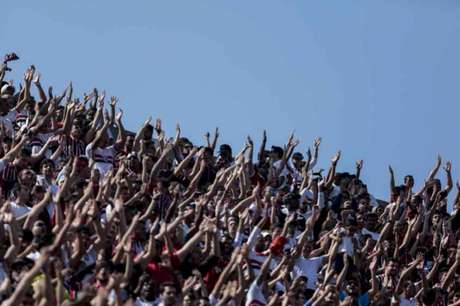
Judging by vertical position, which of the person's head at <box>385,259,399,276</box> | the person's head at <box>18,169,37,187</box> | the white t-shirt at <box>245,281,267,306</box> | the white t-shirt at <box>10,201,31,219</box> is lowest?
the white t-shirt at <box>245,281,267,306</box>

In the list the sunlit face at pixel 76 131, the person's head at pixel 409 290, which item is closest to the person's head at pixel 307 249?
the person's head at pixel 409 290

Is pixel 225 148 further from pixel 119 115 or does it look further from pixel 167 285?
pixel 167 285

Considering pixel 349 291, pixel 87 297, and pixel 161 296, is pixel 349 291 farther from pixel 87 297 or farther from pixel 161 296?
pixel 87 297

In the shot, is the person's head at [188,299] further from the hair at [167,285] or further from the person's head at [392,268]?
the person's head at [392,268]

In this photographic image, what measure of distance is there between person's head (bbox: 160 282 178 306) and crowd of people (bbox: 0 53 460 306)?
0.04ft

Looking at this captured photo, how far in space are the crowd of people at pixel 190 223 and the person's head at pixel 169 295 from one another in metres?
0.01

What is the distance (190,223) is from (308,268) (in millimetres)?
1549

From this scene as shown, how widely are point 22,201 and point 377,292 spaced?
15.3 feet

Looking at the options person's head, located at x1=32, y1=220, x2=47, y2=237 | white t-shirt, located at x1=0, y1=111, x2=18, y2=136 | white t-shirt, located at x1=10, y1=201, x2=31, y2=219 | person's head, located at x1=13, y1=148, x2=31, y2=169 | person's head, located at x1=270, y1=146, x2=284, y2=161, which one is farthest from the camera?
person's head, located at x1=270, y1=146, x2=284, y2=161

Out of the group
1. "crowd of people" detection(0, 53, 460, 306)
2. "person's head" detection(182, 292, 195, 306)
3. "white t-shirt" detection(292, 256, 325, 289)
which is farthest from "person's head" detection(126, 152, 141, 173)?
"person's head" detection(182, 292, 195, 306)

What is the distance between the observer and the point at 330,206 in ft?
79.1

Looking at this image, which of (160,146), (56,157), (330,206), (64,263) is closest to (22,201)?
(64,263)

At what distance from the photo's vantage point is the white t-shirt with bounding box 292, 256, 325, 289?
20141 mm

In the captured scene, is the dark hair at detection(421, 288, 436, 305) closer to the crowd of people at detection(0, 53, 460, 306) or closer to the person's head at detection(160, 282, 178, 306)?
the crowd of people at detection(0, 53, 460, 306)
